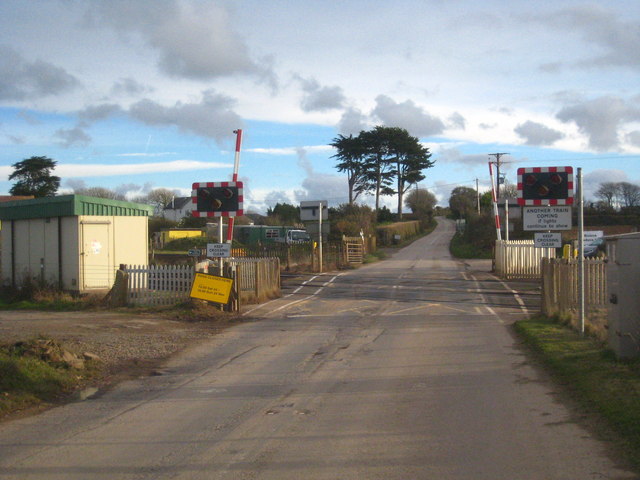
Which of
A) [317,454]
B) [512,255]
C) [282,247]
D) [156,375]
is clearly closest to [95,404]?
[156,375]

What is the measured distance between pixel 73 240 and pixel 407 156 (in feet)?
195

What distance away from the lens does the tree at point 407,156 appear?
75.6 metres

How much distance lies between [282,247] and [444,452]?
1424 inches

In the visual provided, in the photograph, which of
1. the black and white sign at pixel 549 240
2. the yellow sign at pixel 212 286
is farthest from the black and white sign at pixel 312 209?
the black and white sign at pixel 549 240

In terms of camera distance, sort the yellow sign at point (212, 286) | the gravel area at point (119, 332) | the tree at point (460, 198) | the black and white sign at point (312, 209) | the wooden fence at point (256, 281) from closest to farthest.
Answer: the gravel area at point (119, 332)
the yellow sign at point (212, 286)
the wooden fence at point (256, 281)
the black and white sign at point (312, 209)
the tree at point (460, 198)

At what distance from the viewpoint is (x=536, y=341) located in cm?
1242

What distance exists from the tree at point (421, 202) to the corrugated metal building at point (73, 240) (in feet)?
285

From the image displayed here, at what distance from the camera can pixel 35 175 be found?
6575 centimetres

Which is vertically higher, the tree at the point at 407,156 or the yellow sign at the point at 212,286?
the tree at the point at 407,156

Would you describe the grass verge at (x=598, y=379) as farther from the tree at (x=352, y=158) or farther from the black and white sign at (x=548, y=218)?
the tree at (x=352, y=158)

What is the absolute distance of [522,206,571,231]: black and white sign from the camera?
14.1 metres

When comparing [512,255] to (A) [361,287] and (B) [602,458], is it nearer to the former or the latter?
(A) [361,287]

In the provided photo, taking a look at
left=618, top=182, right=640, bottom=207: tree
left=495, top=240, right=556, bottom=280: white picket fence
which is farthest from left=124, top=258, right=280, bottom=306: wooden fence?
left=618, top=182, right=640, bottom=207: tree

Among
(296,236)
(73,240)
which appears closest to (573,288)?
(73,240)
